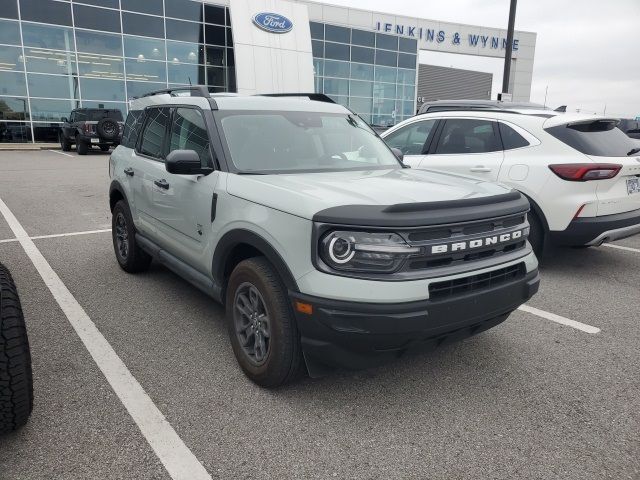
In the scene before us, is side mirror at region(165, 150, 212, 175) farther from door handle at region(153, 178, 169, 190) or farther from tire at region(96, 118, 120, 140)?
tire at region(96, 118, 120, 140)

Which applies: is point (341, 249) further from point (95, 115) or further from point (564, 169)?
point (95, 115)

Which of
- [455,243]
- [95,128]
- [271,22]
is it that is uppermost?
[271,22]

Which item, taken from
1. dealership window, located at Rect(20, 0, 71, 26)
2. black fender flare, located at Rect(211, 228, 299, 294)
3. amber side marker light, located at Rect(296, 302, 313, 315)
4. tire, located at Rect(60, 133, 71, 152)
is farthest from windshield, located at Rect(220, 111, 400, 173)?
dealership window, located at Rect(20, 0, 71, 26)

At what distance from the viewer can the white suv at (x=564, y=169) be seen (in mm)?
4883

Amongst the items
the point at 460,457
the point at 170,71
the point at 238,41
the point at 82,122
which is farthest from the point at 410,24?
the point at 460,457

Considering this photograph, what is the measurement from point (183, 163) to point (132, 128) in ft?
7.30

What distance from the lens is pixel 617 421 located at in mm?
2695

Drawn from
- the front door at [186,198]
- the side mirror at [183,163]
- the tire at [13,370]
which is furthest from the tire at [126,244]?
the tire at [13,370]

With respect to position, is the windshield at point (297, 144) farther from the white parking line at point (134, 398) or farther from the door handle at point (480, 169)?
the door handle at point (480, 169)

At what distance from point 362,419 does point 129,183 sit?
335cm

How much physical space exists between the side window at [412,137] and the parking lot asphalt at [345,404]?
263cm

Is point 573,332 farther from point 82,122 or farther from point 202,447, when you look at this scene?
point 82,122

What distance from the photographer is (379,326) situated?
7.90ft

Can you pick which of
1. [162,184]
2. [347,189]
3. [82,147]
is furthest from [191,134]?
[82,147]
